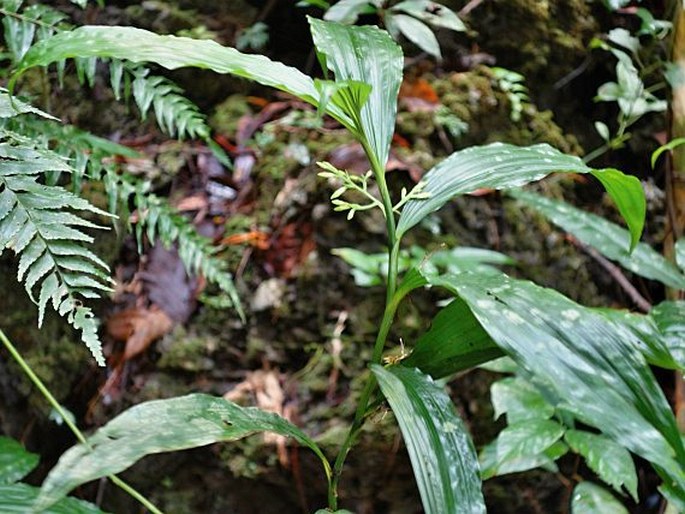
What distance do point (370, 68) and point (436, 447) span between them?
483 millimetres

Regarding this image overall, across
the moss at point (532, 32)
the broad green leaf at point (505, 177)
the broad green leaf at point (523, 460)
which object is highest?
the broad green leaf at point (505, 177)

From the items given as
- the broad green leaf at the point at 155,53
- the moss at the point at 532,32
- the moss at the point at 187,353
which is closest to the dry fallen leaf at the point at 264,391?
the moss at the point at 187,353

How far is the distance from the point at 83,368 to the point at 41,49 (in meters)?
1.03

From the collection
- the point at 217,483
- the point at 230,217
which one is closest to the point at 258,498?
the point at 217,483

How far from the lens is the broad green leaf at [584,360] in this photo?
58cm

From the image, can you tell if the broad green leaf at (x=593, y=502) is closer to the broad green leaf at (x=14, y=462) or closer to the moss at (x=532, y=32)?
the broad green leaf at (x=14, y=462)

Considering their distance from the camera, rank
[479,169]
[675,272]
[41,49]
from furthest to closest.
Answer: [675,272]
[479,169]
[41,49]

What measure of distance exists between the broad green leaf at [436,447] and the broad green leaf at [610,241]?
2.34 feet

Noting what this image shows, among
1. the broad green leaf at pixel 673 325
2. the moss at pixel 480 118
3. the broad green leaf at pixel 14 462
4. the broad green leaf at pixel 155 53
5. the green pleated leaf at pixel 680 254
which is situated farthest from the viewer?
the moss at pixel 480 118

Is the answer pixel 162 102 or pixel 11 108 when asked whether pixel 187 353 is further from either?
pixel 11 108

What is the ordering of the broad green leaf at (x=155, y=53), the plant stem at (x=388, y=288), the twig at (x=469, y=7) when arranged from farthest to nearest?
the twig at (x=469, y=7) < the plant stem at (x=388, y=288) < the broad green leaf at (x=155, y=53)

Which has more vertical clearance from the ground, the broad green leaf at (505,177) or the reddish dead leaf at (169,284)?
the broad green leaf at (505,177)

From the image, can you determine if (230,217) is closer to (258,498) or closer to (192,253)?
(192,253)

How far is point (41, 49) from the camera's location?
2.42 ft
